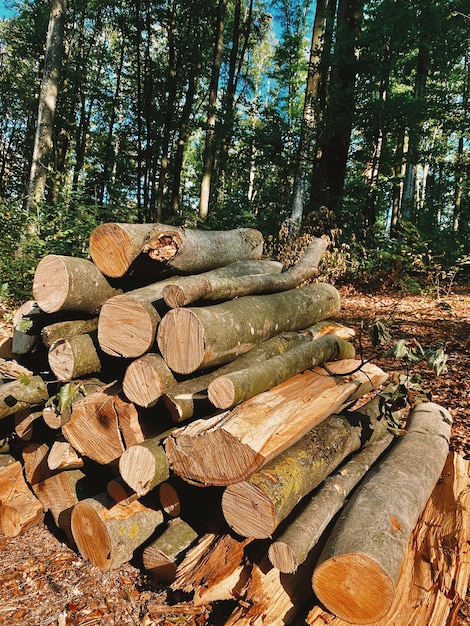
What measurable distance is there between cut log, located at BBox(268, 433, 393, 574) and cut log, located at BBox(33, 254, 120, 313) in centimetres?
216

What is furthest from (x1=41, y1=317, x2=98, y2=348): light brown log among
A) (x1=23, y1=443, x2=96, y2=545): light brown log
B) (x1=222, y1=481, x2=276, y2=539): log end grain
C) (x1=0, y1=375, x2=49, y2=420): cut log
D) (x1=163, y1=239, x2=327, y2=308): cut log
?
(x1=222, y1=481, x2=276, y2=539): log end grain

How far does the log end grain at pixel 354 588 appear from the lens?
1.87 meters

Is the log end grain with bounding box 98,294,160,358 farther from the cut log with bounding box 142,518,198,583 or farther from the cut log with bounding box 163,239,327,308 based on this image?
the cut log with bounding box 142,518,198,583

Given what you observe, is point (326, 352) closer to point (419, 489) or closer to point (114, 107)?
point (419, 489)

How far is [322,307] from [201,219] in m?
10.2

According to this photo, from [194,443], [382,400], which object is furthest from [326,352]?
[194,443]

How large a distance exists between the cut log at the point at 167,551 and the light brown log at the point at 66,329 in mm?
1631

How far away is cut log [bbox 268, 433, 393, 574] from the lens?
209cm

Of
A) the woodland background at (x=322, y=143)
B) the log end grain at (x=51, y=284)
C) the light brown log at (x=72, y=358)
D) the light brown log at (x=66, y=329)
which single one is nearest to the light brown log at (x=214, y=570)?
the light brown log at (x=72, y=358)

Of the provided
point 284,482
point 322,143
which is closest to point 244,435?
point 284,482

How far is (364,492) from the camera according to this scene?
2.39 metres

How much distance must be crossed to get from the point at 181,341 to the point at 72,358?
35.9 inches

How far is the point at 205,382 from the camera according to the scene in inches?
113

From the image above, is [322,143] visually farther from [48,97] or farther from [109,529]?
[109,529]
